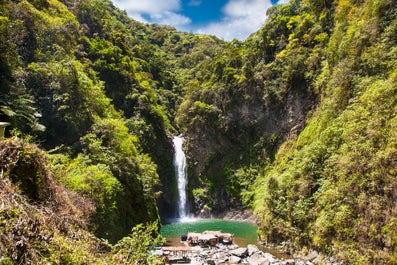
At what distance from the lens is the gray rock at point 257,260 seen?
17266 mm

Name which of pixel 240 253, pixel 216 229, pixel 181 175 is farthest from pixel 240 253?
pixel 181 175

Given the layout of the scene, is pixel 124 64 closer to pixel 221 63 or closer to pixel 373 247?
pixel 221 63

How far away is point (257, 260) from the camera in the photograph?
17891 mm

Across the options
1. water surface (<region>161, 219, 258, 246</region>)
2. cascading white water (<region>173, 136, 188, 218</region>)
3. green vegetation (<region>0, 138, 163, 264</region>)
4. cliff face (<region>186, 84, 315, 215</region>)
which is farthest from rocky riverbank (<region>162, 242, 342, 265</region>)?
cascading white water (<region>173, 136, 188, 218</region>)

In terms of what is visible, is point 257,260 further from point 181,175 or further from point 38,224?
point 181,175

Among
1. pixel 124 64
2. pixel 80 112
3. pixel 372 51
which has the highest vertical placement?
pixel 124 64

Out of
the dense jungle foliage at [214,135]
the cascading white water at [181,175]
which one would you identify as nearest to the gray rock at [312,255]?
the dense jungle foliage at [214,135]

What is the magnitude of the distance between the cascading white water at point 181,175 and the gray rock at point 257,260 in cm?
2132

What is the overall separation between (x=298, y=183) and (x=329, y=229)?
4.62 meters

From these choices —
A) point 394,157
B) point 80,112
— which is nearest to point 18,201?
point 394,157

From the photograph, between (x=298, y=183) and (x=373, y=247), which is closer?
A: (x=373, y=247)

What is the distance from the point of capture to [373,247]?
13.2 meters

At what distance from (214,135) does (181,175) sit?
6604 millimetres

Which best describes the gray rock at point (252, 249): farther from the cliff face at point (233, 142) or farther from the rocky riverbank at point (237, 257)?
Answer: the cliff face at point (233, 142)
